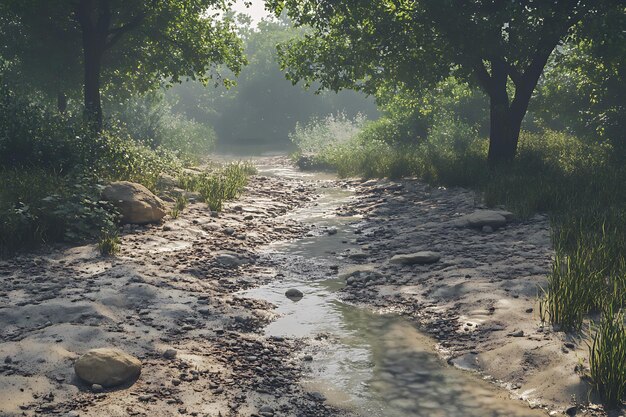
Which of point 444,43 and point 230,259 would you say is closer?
point 230,259

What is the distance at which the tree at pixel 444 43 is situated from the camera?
550 inches

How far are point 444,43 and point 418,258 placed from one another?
838 centimetres

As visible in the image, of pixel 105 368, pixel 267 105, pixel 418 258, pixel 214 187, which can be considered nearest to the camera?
pixel 105 368

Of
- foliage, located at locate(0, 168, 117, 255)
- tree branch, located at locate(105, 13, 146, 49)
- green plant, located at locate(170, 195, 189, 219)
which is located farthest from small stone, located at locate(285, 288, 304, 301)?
tree branch, located at locate(105, 13, 146, 49)

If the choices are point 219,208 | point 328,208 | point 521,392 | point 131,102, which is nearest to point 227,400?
point 521,392

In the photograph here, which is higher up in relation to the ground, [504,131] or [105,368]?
[504,131]

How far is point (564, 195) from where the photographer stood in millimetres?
11664

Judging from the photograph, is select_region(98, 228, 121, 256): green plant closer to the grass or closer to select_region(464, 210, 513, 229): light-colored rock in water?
the grass

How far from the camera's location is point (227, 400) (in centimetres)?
518

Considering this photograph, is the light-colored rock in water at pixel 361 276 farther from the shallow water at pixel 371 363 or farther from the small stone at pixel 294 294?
the small stone at pixel 294 294

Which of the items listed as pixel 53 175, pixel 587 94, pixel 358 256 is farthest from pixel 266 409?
Result: pixel 587 94

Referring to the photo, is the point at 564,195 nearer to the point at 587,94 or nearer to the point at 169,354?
the point at 169,354

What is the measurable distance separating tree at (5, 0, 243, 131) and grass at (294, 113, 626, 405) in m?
6.92

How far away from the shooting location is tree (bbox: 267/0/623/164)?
1396 centimetres
